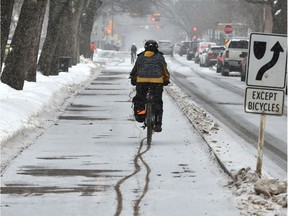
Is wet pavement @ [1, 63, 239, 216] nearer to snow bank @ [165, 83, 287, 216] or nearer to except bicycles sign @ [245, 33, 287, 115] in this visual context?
snow bank @ [165, 83, 287, 216]

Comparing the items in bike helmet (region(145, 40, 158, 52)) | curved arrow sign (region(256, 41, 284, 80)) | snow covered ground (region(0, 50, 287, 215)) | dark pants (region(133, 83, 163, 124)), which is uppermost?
curved arrow sign (region(256, 41, 284, 80))

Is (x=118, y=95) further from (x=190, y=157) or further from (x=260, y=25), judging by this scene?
(x=260, y=25)

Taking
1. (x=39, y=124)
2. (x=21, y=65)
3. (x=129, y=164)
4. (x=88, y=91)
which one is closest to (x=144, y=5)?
(x=88, y=91)

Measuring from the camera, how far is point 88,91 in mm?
30000

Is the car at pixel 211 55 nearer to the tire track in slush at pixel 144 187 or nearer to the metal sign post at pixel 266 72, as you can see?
the tire track in slush at pixel 144 187

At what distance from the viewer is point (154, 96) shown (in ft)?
47.2

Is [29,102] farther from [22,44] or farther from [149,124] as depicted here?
[149,124]

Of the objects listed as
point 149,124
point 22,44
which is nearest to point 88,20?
point 22,44

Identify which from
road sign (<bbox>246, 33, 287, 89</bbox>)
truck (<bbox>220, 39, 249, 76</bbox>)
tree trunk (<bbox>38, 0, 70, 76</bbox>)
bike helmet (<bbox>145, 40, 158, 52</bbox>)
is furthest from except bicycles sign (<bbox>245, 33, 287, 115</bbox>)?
A: truck (<bbox>220, 39, 249, 76</bbox>)

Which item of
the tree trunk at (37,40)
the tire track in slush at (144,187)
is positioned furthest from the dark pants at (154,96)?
the tree trunk at (37,40)

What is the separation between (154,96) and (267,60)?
4.56 meters

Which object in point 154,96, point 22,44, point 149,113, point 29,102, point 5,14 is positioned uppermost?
point 5,14

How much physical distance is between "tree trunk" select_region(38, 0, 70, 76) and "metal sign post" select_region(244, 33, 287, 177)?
20.4 metres

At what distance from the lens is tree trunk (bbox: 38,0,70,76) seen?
2991cm
